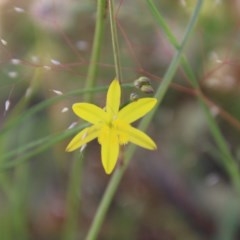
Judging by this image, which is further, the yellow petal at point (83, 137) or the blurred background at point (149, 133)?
the blurred background at point (149, 133)

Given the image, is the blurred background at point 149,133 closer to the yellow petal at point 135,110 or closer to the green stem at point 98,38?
the green stem at point 98,38

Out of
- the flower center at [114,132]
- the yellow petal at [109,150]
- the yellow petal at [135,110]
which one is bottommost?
the yellow petal at [109,150]

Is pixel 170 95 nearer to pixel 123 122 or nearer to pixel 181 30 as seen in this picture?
pixel 181 30

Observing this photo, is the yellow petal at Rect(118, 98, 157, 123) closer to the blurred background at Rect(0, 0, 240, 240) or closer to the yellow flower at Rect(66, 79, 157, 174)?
the yellow flower at Rect(66, 79, 157, 174)

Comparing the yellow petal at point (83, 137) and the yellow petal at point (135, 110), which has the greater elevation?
the yellow petal at point (135, 110)

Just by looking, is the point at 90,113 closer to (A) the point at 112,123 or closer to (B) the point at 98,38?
(A) the point at 112,123

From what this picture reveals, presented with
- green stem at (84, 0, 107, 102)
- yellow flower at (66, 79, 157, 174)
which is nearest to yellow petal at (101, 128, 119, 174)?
yellow flower at (66, 79, 157, 174)

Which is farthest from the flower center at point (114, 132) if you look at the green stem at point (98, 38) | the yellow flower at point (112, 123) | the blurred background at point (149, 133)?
the blurred background at point (149, 133)
